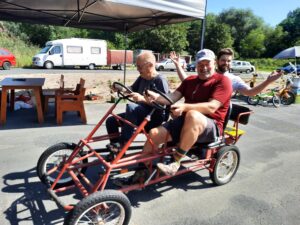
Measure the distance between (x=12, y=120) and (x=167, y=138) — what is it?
4552mm

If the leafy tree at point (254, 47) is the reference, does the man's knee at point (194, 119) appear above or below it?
below

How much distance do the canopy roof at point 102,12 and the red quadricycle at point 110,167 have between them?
8.27 feet

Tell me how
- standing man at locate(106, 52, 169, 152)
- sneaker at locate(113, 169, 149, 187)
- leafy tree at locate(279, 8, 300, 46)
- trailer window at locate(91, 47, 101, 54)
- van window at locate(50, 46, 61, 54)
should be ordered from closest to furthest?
sneaker at locate(113, 169, 149, 187) → standing man at locate(106, 52, 169, 152) → van window at locate(50, 46, 61, 54) → trailer window at locate(91, 47, 101, 54) → leafy tree at locate(279, 8, 300, 46)

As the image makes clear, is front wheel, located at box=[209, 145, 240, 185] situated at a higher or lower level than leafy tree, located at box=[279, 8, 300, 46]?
lower

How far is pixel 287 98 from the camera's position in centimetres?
1091

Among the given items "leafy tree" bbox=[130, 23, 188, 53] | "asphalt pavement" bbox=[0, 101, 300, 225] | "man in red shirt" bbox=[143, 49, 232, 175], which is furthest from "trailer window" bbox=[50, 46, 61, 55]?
"man in red shirt" bbox=[143, 49, 232, 175]

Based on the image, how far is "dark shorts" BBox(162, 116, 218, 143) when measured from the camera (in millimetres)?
3424

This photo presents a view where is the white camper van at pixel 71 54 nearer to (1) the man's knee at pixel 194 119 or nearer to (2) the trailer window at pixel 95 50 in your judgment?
(2) the trailer window at pixel 95 50

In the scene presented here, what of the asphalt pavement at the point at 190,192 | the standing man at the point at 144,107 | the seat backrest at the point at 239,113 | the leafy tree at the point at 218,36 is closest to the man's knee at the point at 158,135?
the standing man at the point at 144,107

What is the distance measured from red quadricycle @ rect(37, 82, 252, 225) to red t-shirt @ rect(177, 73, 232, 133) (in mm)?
317

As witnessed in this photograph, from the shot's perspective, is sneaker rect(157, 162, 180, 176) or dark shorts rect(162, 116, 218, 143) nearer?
sneaker rect(157, 162, 180, 176)

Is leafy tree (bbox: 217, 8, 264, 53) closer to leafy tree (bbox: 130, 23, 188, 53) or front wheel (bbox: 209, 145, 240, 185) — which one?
leafy tree (bbox: 130, 23, 188, 53)

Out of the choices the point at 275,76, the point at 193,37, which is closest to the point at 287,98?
the point at 275,76

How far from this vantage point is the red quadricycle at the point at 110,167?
2.66 m
